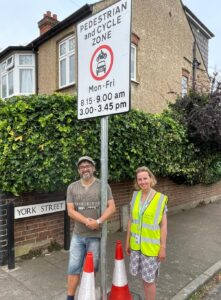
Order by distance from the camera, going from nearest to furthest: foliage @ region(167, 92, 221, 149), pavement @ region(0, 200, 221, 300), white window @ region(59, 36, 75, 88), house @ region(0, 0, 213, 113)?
pavement @ region(0, 200, 221, 300) → foliage @ region(167, 92, 221, 149) → white window @ region(59, 36, 75, 88) → house @ region(0, 0, 213, 113)

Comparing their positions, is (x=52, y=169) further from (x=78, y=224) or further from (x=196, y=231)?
(x=196, y=231)

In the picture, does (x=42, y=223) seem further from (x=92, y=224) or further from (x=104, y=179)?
(x=104, y=179)

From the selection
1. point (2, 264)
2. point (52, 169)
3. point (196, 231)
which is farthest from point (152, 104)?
point (2, 264)

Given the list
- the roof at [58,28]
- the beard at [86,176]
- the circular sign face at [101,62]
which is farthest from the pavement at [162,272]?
the roof at [58,28]

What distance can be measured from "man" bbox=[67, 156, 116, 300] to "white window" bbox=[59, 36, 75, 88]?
7739mm

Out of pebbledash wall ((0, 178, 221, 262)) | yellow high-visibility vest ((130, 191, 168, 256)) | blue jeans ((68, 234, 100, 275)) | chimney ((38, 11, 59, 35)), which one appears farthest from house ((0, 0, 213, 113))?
blue jeans ((68, 234, 100, 275))

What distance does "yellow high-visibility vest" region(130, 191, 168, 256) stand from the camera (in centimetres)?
294

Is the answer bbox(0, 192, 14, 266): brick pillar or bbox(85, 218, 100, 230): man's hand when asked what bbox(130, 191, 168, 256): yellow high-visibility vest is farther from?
bbox(0, 192, 14, 266): brick pillar

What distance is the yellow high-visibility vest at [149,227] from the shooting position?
9.65ft

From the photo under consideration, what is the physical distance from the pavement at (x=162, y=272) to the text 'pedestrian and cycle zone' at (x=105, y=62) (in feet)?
7.74

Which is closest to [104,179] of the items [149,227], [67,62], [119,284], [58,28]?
[149,227]

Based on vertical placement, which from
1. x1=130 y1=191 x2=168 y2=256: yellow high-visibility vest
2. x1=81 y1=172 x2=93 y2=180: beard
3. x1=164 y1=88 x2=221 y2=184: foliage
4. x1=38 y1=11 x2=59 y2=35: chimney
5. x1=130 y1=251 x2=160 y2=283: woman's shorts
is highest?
x1=38 y1=11 x2=59 y2=35: chimney

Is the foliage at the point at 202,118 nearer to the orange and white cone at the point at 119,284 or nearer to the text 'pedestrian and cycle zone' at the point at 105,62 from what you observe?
the orange and white cone at the point at 119,284

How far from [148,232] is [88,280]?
30.8 inches
